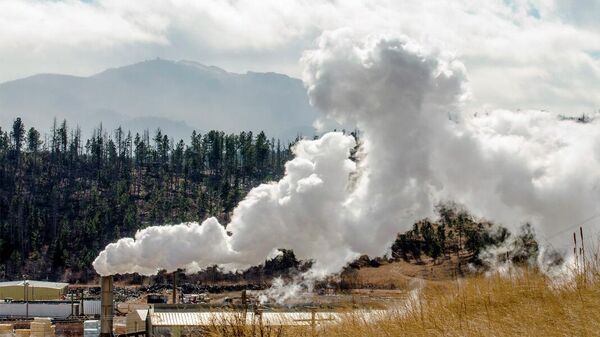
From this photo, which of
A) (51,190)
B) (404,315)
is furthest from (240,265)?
(51,190)

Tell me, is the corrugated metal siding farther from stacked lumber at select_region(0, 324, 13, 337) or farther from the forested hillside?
the forested hillside

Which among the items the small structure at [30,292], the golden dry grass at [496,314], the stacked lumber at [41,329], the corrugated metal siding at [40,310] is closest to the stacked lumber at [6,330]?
the stacked lumber at [41,329]

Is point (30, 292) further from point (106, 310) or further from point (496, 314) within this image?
point (496, 314)

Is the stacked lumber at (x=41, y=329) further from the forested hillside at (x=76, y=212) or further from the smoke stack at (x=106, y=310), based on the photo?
the forested hillside at (x=76, y=212)

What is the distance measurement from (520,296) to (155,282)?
114 m

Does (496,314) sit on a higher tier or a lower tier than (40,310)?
lower

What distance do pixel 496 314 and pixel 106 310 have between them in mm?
38260

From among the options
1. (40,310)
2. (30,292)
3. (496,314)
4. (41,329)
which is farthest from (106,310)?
(30,292)

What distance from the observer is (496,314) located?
838 inches

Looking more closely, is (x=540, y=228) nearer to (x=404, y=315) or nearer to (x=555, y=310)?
(x=404, y=315)

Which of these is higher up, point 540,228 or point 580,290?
point 540,228

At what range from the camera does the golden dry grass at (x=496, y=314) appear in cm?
1831

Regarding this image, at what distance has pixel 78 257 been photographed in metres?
148

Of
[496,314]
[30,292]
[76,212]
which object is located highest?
[76,212]
